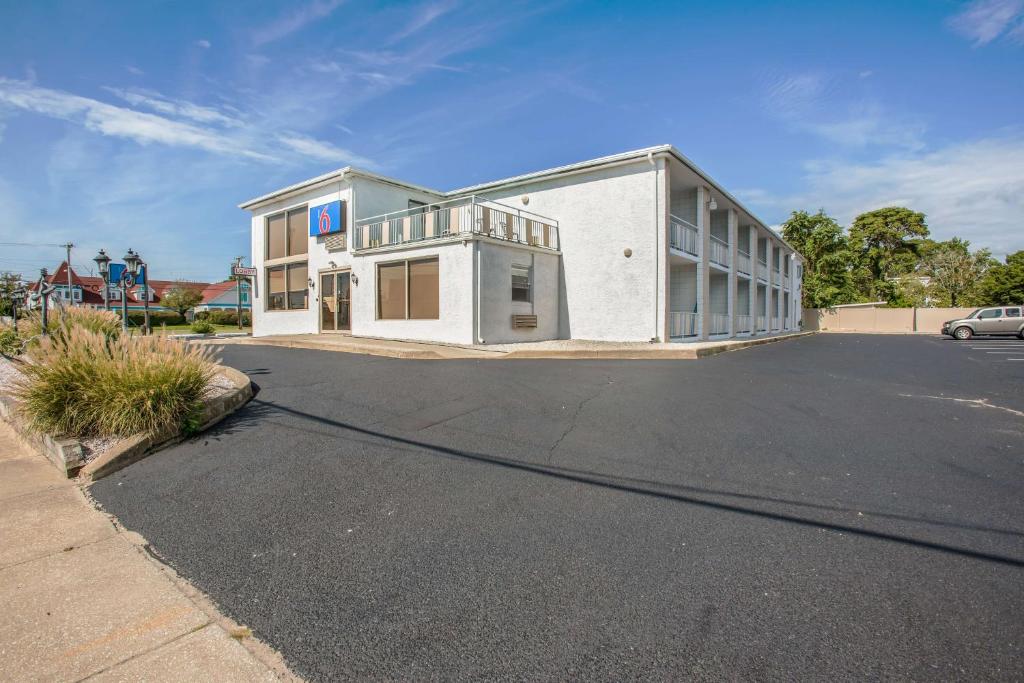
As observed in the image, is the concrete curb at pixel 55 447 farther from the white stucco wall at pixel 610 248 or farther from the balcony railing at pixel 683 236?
the balcony railing at pixel 683 236

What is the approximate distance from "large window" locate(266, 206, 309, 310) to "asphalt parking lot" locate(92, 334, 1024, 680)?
579 inches

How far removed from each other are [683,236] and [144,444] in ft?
52.2

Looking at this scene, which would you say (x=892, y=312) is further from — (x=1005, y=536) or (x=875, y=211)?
(x=1005, y=536)

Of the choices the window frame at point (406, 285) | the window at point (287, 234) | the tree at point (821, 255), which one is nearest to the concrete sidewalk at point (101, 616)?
the window frame at point (406, 285)

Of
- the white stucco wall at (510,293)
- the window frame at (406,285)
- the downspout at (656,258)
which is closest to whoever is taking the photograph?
the white stucco wall at (510,293)

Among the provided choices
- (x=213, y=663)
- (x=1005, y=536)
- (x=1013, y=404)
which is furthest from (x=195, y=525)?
(x=1013, y=404)

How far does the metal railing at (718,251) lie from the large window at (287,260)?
597 inches

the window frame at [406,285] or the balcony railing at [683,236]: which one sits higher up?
the balcony railing at [683,236]

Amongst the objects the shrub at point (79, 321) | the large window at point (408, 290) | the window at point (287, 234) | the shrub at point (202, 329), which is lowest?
the shrub at point (202, 329)

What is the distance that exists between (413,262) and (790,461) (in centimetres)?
1287

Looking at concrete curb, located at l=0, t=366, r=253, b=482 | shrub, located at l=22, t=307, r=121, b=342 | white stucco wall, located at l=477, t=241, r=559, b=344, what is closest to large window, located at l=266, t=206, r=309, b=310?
shrub, located at l=22, t=307, r=121, b=342

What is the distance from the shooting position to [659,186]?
15031 millimetres

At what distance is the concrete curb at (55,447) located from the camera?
456 centimetres

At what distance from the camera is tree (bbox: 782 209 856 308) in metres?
38.9
